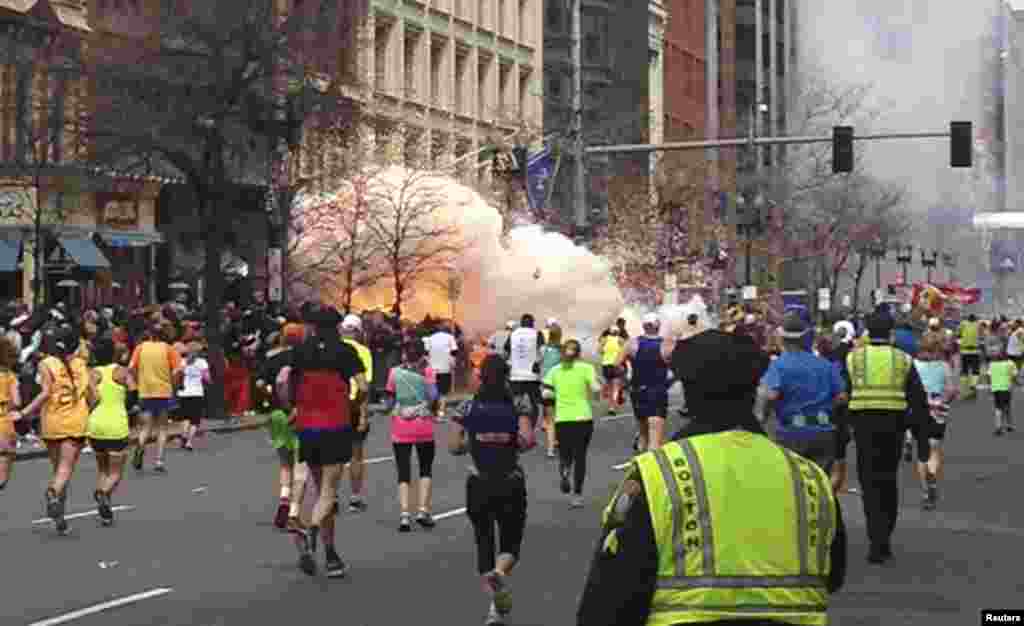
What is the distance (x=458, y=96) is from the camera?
71938 millimetres

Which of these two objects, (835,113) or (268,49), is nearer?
(268,49)

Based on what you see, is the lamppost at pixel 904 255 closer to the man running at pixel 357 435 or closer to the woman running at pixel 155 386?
the woman running at pixel 155 386

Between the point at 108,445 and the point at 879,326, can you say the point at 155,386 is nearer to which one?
the point at 108,445

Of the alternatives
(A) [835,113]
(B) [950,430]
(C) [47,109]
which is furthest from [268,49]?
(A) [835,113]

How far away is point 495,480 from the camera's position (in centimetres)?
1363

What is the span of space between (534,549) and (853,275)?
258 feet

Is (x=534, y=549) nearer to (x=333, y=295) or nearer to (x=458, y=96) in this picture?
(x=333, y=295)

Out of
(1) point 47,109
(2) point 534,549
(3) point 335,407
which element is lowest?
(2) point 534,549

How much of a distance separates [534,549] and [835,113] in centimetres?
5063

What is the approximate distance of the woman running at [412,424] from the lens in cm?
1809

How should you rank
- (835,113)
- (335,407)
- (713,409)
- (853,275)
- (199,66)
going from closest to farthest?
(713,409) → (335,407) → (199,66) → (835,113) → (853,275)

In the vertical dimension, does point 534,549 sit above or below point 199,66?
below

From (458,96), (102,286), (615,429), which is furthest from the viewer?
(458,96)

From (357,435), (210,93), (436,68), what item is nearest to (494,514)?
(357,435)
